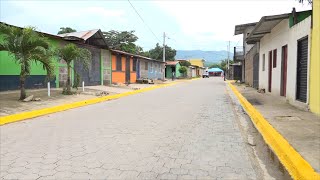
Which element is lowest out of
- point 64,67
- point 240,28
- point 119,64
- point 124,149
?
point 124,149

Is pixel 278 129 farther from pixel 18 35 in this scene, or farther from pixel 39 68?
pixel 39 68

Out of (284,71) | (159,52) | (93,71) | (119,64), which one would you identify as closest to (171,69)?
(159,52)

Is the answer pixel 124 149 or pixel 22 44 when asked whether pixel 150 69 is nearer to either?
pixel 22 44

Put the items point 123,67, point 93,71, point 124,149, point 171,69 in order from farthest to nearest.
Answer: point 171,69
point 123,67
point 93,71
point 124,149

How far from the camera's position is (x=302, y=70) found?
436 inches

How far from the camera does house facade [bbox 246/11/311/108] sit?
1079 centimetres

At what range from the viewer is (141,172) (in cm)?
471

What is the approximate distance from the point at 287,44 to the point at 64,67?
13675 mm

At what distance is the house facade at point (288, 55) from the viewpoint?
10.8 metres

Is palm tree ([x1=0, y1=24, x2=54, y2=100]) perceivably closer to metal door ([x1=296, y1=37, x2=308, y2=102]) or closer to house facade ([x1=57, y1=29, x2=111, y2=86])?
house facade ([x1=57, y1=29, x2=111, y2=86])

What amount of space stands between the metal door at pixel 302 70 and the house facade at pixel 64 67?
11128 mm

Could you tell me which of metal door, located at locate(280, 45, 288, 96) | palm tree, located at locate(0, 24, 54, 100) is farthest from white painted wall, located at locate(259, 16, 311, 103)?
palm tree, located at locate(0, 24, 54, 100)

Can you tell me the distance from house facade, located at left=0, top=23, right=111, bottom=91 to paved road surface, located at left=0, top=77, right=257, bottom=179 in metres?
7.08

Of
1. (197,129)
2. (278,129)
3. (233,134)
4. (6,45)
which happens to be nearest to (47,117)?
(6,45)
